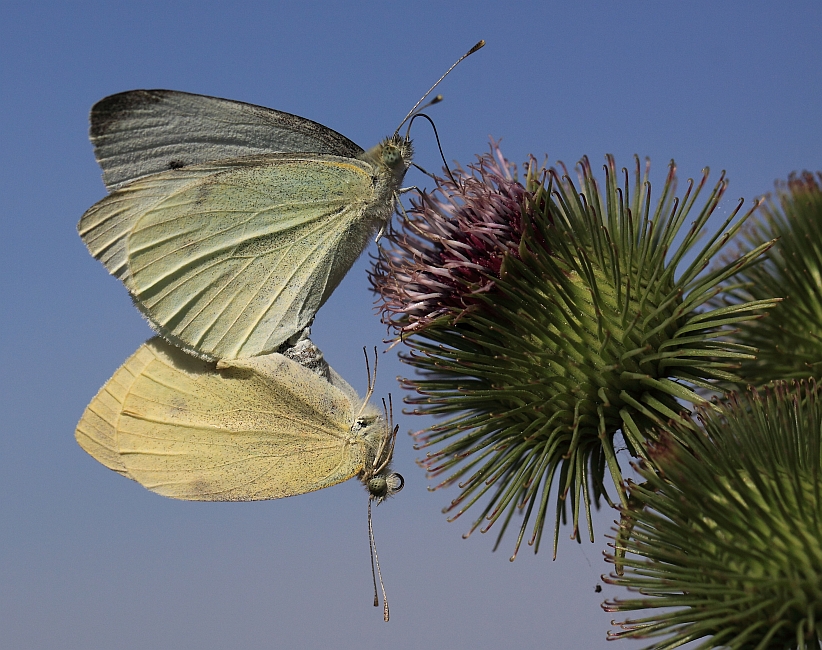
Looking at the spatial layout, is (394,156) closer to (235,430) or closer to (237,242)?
(237,242)

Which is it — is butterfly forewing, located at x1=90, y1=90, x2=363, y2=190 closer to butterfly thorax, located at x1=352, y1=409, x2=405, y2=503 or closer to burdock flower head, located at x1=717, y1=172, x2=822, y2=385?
butterfly thorax, located at x1=352, y1=409, x2=405, y2=503

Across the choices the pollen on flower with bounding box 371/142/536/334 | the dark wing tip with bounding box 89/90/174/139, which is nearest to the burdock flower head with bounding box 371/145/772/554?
the pollen on flower with bounding box 371/142/536/334

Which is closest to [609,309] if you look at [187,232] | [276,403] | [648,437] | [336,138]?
[648,437]

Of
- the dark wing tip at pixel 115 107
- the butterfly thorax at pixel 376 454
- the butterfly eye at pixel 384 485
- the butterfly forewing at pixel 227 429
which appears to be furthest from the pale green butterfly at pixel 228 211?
the butterfly eye at pixel 384 485

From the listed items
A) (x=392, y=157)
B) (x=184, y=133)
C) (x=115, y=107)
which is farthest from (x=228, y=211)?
(x=392, y=157)

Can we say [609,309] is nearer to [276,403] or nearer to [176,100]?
[276,403]
